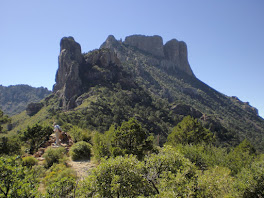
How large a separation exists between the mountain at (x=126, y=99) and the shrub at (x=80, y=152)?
26.7 metres

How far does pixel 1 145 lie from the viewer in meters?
14.3

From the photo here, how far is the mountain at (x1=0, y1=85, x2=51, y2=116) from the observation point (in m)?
164

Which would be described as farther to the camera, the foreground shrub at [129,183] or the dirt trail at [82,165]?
the dirt trail at [82,165]

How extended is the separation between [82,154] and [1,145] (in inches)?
264

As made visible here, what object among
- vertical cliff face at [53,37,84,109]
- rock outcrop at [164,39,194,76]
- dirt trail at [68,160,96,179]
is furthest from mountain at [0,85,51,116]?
dirt trail at [68,160,96,179]

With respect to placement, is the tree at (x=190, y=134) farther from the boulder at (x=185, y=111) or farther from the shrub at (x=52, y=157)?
the boulder at (x=185, y=111)

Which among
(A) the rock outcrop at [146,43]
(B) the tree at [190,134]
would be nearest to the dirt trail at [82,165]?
(B) the tree at [190,134]

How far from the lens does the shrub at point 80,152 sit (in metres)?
14.9

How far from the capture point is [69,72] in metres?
79.8

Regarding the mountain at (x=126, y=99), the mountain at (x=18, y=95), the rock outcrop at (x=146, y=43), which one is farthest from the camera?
the rock outcrop at (x=146, y=43)

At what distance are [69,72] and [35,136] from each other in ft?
220

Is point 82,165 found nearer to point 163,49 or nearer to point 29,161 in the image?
point 29,161

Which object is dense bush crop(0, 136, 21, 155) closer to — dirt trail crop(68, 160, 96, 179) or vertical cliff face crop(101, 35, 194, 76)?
dirt trail crop(68, 160, 96, 179)

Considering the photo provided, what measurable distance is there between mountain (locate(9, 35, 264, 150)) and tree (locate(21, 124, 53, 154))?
881 inches
